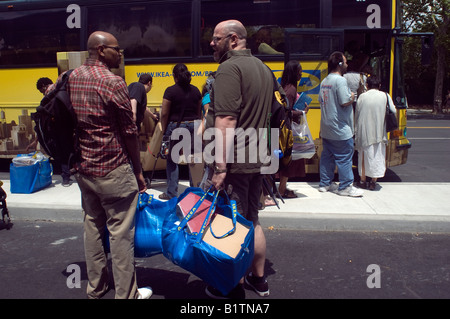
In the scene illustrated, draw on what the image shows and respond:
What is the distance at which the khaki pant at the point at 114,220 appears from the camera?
10.2 ft

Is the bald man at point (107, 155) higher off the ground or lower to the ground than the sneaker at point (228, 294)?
higher

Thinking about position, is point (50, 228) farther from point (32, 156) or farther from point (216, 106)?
point (216, 106)

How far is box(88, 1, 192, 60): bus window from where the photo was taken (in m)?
7.40

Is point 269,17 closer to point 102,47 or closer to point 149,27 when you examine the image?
point 149,27

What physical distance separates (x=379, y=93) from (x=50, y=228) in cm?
493

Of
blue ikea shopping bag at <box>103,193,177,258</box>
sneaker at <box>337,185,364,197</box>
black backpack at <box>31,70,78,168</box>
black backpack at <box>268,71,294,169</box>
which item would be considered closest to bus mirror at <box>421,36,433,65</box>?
sneaker at <box>337,185,364,197</box>

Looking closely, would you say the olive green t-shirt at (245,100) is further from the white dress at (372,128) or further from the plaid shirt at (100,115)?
the white dress at (372,128)

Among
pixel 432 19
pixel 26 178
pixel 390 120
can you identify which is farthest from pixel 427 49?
pixel 432 19

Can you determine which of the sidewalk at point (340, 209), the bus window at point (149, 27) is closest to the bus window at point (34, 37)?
the bus window at point (149, 27)

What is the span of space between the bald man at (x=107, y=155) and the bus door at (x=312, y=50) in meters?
4.24

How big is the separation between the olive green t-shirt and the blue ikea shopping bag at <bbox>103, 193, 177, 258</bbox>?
26.0 inches
